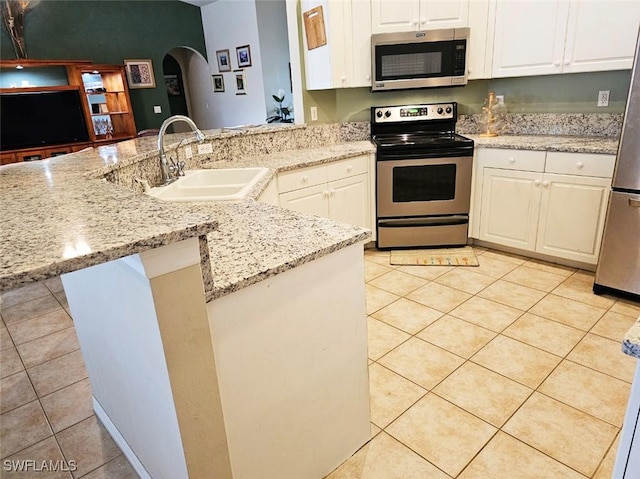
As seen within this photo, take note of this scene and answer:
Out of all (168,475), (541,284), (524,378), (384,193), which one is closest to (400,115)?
(384,193)

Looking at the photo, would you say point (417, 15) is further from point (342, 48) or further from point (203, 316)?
point (203, 316)

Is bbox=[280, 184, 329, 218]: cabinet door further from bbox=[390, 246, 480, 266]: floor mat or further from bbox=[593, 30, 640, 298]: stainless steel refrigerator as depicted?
bbox=[593, 30, 640, 298]: stainless steel refrigerator

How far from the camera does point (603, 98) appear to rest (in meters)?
3.15

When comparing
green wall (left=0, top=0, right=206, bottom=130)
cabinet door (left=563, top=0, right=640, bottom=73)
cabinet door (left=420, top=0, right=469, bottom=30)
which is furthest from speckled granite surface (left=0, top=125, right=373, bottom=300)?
green wall (left=0, top=0, right=206, bottom=130)

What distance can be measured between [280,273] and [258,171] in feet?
5.07

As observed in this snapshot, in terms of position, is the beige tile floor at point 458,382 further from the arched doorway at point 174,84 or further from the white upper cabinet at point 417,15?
the arched doorway at point 174,84

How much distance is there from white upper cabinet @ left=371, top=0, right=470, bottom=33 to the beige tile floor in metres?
1.92

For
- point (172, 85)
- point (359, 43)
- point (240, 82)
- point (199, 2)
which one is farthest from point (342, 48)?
point (172, 85)

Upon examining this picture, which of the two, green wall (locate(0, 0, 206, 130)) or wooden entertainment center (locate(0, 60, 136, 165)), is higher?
green wall (locate(0, 0, 206, 130))

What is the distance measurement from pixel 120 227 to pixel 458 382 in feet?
5.55

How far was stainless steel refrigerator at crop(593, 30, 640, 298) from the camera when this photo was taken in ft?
7.55

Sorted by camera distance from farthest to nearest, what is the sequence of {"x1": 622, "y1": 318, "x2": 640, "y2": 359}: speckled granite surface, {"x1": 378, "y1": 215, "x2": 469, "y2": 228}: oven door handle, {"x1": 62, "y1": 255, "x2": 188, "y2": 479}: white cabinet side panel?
1. {"x1": 378, "y1": 215, "x2": 469, "y2": 228}: oven door handle
2. {"x1": 62, "y1": 255, "x2": 188, "y2": 479}: white cabinet side panel
3. {"x1": 622, "y1": 318, "x2": 640, "y2": 359}: speckled granite surface

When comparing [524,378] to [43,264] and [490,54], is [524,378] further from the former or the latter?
[490,54]

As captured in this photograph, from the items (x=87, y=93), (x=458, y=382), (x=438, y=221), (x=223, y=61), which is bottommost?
(x=458, y=382)
